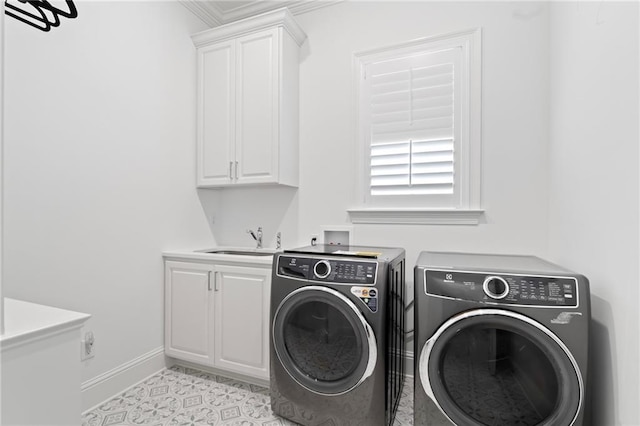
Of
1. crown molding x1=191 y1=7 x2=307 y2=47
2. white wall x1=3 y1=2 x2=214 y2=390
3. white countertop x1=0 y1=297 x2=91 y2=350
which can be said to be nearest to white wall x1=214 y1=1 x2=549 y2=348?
crown molding x1=191 y1=7 x2=307 y2=47

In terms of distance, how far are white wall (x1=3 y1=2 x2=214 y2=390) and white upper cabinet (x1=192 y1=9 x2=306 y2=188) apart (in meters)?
0.16

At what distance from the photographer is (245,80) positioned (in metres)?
2.53

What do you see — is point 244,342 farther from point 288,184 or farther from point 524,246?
point 524,246

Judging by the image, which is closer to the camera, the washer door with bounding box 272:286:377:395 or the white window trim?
→ the washer door with bounding box 272:286:377:395

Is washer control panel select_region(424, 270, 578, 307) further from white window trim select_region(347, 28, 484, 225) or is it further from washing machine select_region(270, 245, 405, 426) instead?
white window trim select_region(347, 28, 484, 225)

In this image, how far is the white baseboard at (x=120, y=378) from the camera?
191 cm

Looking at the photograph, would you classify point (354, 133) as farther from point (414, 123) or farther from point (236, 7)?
point (236, 7)

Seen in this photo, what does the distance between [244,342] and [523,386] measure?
156 cm

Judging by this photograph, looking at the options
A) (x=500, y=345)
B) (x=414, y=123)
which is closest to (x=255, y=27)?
(x=414, y=123)

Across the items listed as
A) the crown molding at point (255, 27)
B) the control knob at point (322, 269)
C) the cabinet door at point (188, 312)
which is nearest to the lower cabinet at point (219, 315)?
the cabinet door at point (188, 312)

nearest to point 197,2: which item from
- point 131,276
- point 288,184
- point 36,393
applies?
point 288,184

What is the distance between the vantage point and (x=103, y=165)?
6.63 feet

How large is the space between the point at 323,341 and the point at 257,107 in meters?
1.75

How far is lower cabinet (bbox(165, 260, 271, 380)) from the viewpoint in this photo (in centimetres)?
211
